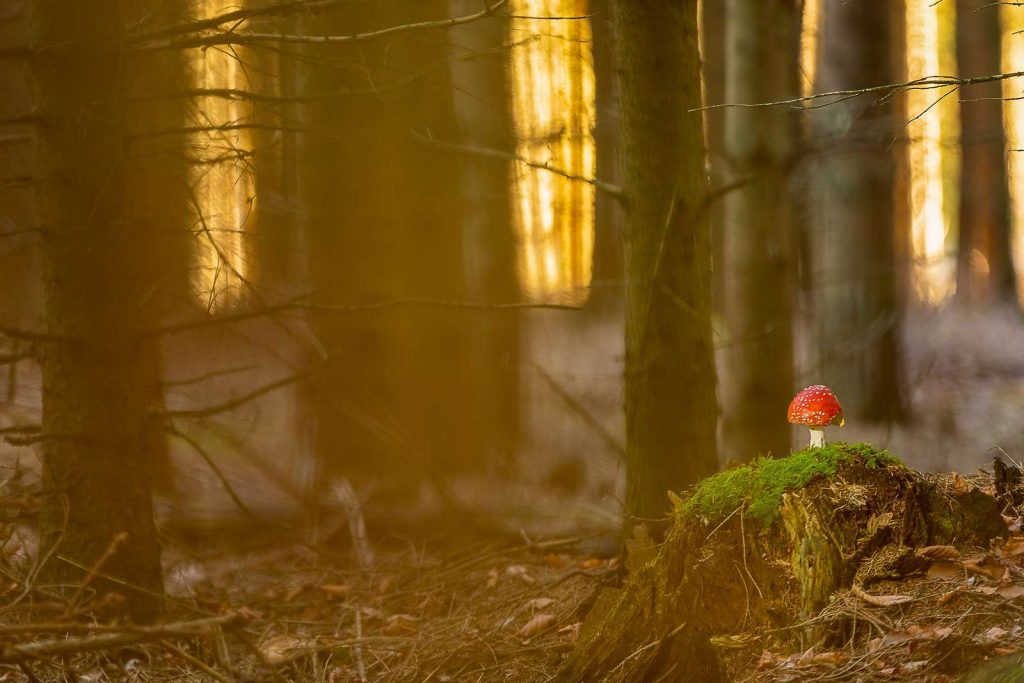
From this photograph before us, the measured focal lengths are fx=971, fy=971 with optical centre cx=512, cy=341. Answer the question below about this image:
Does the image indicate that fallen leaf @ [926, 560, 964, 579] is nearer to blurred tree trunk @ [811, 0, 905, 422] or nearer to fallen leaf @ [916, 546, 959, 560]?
fallen leaf @ [916, 546, 959, 560]

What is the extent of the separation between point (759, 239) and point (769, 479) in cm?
443

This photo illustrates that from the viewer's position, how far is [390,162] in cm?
946

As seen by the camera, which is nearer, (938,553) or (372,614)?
(938,553)

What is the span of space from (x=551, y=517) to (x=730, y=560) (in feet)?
13.8

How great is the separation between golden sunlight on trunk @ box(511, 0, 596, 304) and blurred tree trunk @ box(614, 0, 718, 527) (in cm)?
427

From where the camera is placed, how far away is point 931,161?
16453 millimetres

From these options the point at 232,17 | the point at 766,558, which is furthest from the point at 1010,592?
the point at 232,17

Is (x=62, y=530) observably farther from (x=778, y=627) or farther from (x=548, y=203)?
(x=548, y=203)

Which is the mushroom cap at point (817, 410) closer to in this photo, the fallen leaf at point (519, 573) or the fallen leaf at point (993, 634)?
the fallen leaf at point (993, 634)

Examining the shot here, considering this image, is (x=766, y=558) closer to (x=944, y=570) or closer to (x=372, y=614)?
(x=944, y=570)

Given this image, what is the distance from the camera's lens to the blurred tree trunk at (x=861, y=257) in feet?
34.0

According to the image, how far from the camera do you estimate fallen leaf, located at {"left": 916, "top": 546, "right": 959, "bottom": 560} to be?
169 inches

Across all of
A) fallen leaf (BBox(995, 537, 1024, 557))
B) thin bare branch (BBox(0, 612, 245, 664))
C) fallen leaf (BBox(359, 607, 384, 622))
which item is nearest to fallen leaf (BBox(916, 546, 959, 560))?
fallen leaf (BBox(995, 537, 1024, 557))

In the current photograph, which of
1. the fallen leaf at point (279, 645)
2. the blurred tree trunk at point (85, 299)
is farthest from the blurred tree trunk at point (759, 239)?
the blurred tree trunk at point (85, 299)
